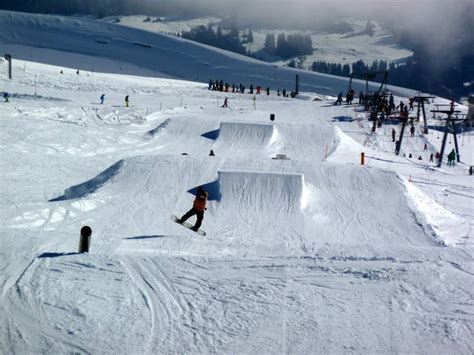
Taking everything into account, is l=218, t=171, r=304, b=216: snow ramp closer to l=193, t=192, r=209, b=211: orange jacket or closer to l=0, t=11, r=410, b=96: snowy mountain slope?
l=193, t=192, r=209, b=211: orange jacket

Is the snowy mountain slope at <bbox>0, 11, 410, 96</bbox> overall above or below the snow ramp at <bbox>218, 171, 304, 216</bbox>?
above

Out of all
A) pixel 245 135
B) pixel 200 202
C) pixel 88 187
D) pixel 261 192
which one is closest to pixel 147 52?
pixel 245 135

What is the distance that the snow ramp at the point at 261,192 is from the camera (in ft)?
58.2

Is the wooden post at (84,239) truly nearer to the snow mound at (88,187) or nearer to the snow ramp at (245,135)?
the snow mound at (88,187)

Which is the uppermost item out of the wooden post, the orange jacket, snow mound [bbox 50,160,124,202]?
the orange jacket

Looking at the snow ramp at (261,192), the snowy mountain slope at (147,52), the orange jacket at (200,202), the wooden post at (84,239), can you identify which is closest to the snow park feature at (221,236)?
the snow ramp at (261,192)

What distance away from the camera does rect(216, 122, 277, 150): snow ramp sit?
29.0 meters

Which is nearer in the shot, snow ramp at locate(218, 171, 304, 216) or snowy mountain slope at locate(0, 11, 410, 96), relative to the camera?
snow ramp at locate(218, 171, 304, 216)

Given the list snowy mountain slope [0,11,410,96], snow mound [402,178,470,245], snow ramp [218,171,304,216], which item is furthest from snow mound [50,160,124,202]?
snowy mountain slope [0,11,410,96]


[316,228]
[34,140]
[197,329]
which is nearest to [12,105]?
[34,140]

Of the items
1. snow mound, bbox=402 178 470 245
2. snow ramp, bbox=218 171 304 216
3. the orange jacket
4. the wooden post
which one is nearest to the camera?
the wooden post

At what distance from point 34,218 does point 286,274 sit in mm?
9073

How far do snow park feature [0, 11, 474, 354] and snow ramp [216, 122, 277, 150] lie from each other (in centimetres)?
8

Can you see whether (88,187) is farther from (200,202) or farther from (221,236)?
(200,202)
